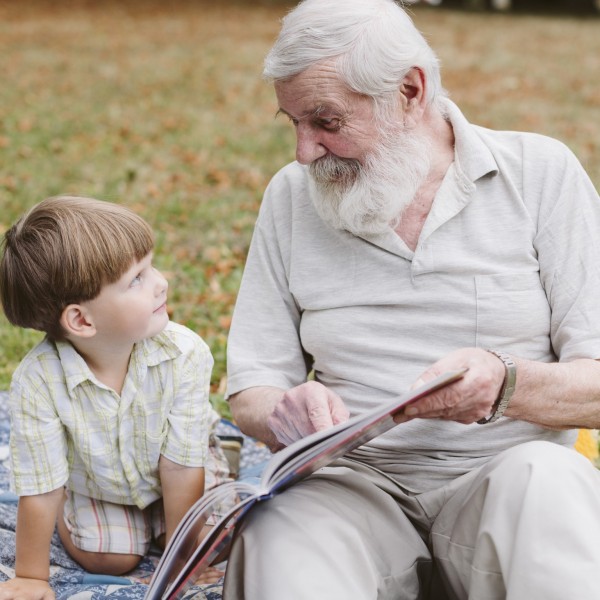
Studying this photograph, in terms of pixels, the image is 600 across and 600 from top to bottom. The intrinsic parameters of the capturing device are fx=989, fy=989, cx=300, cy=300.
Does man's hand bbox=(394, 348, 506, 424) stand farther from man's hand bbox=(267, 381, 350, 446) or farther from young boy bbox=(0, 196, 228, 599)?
young boy bbox=(0, 196, 228, 599)

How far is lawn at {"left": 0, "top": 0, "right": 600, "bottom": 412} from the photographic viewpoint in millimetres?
6535

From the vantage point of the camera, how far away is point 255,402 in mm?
2830

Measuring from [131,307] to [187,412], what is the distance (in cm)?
40

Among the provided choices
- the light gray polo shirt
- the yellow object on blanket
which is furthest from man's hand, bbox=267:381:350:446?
the yellow object on blanket

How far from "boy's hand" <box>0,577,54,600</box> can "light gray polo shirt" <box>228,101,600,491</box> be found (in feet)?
2.54

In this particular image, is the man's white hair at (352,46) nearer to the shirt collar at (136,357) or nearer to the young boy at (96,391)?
the young boy at (96,391)

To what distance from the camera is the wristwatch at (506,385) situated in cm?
241

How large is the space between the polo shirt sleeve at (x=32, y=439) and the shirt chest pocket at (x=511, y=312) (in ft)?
4.04

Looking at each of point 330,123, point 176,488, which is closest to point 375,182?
point 330,123

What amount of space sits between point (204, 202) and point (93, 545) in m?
4.69

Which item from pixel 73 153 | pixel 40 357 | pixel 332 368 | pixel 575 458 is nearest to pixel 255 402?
pixel 332 368

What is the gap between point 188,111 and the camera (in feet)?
35.3

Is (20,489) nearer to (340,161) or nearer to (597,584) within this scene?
(340,161)

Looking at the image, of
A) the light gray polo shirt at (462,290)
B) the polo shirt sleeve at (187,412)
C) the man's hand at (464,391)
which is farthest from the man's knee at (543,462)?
the polo shirt sleeve at (187,412)
